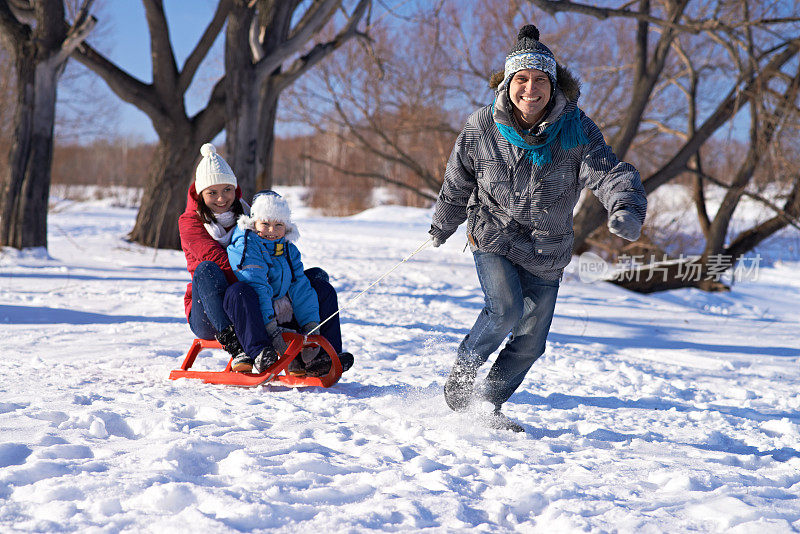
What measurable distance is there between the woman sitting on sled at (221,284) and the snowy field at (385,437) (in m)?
0.28

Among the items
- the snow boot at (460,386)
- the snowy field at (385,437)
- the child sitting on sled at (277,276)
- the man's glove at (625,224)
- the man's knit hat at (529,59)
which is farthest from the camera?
the child sitting on sled at (277,276)

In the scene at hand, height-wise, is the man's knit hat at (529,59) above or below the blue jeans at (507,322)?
above

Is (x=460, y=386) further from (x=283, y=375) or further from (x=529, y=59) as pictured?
(x=529, y=59)

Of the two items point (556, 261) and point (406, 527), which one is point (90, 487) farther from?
point (556, 261)

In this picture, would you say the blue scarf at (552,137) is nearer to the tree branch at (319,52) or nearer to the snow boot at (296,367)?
the snow boot at (296,367)

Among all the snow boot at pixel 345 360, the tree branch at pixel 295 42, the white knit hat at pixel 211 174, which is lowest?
the snow boot at pixel 345 360

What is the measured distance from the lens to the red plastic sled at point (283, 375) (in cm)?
340

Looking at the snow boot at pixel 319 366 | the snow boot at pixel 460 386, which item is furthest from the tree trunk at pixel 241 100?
the snow boot at pixel 460 386

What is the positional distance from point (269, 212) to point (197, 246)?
0.47 metres

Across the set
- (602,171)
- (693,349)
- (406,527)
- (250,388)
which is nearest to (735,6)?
(693,349)

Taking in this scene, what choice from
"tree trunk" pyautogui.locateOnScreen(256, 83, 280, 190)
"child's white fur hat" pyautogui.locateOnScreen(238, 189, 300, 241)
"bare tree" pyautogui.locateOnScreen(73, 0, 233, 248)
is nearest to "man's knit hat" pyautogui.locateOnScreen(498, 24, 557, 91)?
"child's white fur hat" pyautogui.locateOnScreen(238, 189, 300, 241)

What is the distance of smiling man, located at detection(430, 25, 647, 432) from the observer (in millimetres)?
Answer: 2660

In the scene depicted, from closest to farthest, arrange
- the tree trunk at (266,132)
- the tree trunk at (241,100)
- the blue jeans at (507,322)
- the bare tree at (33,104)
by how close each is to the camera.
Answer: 1. the blue jeans at (507,322)
2. the tree trunk at (241,100)
3. the bare tree at (33,104)
4. the tree trunk at (266,132)

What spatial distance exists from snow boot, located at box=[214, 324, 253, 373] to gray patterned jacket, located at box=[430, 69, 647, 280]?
1.34 m
